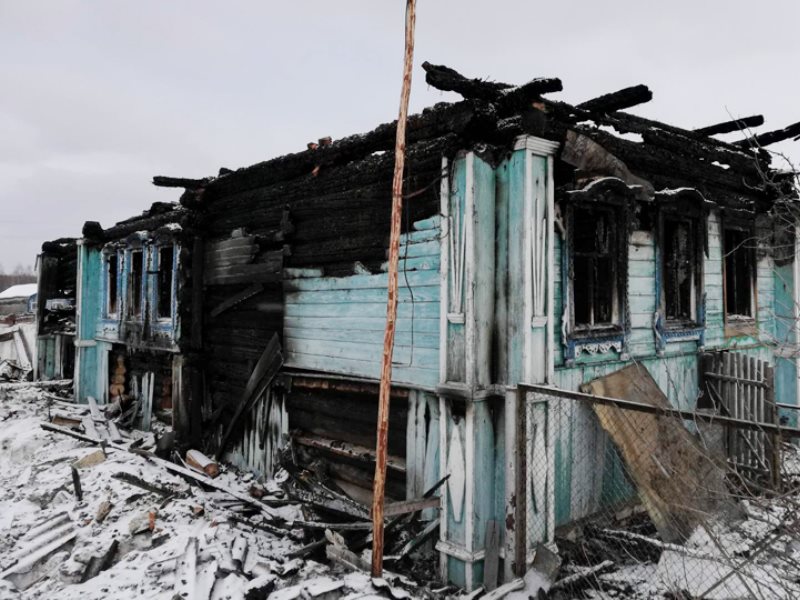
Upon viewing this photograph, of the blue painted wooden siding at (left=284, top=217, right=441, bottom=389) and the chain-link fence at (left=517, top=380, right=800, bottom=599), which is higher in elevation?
the blue painted wooden siding at (left=284, top=217, right=441, bottom=389)

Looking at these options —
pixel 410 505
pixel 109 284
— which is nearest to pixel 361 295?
pixel 410 505

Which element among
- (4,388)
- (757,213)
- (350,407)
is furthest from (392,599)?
(4,388)

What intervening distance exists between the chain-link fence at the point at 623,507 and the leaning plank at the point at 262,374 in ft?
14.1

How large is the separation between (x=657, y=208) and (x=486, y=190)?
2.95 m

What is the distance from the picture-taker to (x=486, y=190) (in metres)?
5.61

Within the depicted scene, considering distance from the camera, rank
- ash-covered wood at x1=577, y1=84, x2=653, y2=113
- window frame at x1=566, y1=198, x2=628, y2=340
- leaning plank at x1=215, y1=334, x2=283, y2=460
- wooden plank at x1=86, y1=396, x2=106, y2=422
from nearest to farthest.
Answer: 1. ash-covered wood at x1=577, y1=84, x2=653, y2=113
2. window frame at x1=566, y1=198, x2=628, y2=340
3. leaning plank at x1=215, y1=334, x2=283, y2=460
4. wooden plank at x1=86, y1=396, x2=106, y2=422

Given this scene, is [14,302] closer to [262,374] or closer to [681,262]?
[262,374]

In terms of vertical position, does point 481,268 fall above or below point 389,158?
below

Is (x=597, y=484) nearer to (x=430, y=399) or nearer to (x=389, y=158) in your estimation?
(x=430, y=399)

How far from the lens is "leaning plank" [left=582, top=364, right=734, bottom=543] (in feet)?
18.6

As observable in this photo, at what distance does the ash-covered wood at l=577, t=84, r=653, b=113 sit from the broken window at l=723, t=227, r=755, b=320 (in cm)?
392

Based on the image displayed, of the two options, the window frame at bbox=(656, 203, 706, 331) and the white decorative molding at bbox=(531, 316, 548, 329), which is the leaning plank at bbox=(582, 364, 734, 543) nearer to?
the white decorative molding at bbox=(531, 316, 548, 329)

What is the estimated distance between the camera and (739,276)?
9250 millimetres

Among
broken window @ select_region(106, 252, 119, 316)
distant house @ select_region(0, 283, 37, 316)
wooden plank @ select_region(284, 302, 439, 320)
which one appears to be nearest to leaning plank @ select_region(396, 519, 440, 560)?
wooden plank @ select_region(284, 302, 439, 320)
